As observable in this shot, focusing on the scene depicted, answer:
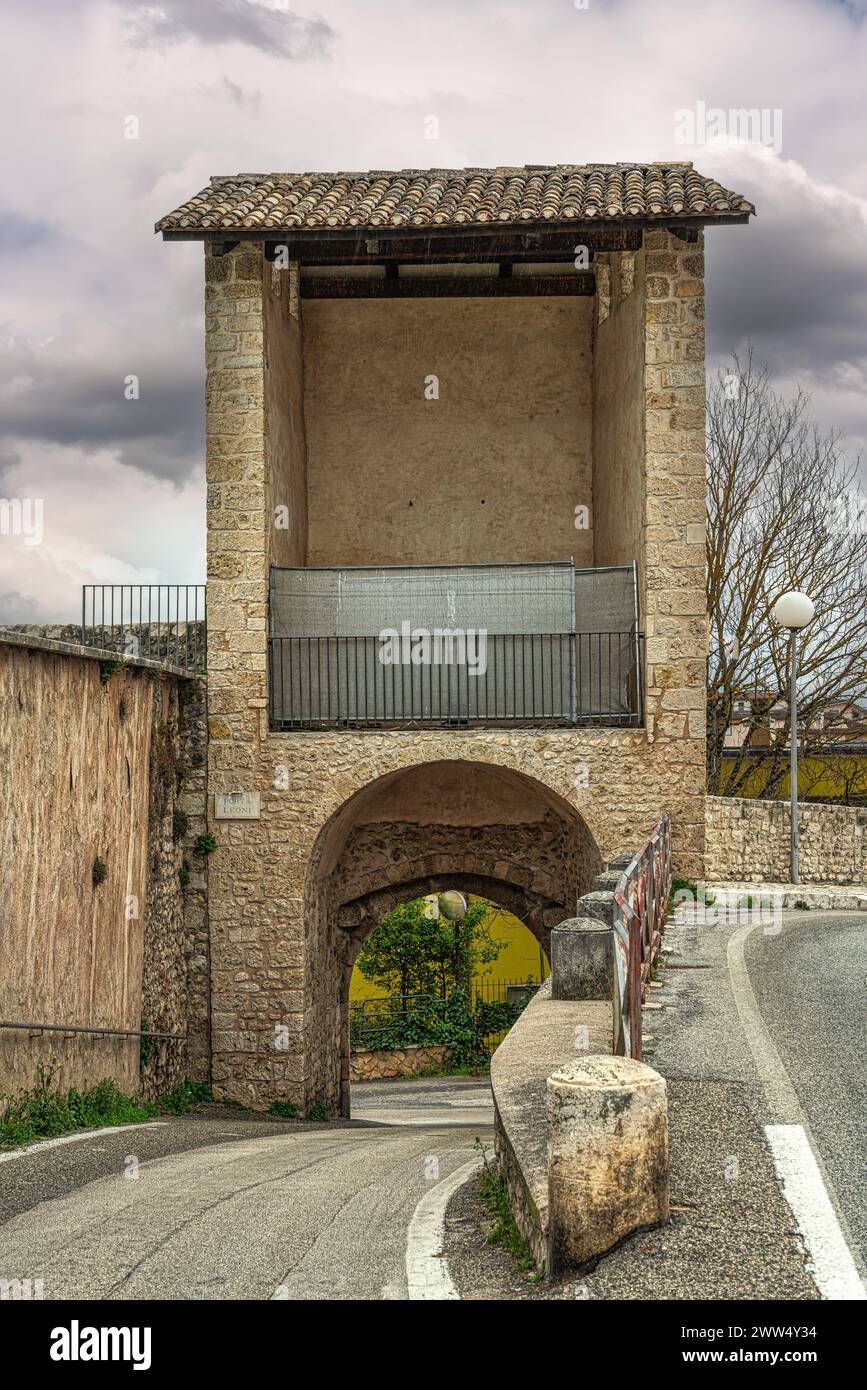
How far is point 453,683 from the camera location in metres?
15.2

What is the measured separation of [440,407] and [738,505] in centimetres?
1060

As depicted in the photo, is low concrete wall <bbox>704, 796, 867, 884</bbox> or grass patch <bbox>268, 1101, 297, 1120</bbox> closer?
grass patch <bbox>268, 1101, 297, 1120</bbox>

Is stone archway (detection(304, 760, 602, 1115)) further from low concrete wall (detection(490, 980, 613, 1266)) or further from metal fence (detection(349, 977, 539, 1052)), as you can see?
metal fence (detection(349, 977, 539, 1052))

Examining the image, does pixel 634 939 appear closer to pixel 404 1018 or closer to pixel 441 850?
pixel 441 850

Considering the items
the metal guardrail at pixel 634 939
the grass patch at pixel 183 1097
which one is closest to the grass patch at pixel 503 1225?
the metal guardrail at pixel 634 939

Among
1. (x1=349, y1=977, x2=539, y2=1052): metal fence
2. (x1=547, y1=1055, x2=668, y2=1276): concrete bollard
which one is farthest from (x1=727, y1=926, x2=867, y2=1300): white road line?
(x1=349, y1=977, x2=539, y2=1052): metal fence

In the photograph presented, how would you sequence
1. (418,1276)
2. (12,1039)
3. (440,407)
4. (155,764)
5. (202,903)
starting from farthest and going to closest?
(440,407)
(202,903)
(155,764)
(12,1039)
(418,1276)

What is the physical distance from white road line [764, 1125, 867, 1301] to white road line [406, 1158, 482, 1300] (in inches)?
48.1

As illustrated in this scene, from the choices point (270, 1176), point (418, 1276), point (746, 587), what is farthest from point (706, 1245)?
point (746, 587)

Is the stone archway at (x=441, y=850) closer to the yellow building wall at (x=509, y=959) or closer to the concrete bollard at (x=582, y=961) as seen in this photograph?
the concrete bollard at (x=582, y=961)

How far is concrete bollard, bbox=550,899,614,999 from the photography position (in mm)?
8409

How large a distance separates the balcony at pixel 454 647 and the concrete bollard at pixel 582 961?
6558mm

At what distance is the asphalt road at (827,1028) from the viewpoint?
5.48 m
